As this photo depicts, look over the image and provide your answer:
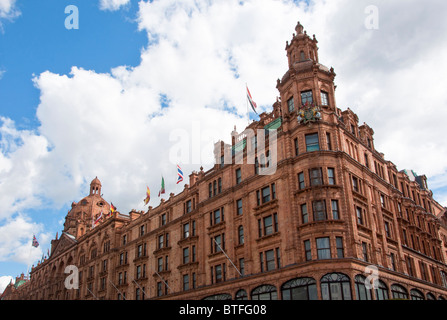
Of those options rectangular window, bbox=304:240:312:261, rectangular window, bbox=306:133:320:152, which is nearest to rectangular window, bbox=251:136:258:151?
rectangular window, bbox=306:133:320:152

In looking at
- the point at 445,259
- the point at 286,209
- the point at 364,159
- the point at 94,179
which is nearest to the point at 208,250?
the point at 286,209

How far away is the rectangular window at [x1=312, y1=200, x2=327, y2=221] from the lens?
39.4 meters

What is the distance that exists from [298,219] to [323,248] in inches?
154

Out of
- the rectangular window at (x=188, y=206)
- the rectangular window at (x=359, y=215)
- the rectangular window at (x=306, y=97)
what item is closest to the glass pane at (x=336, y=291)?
the rectangular window at (x=359, y=215)

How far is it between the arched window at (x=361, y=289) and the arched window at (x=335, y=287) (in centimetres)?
83

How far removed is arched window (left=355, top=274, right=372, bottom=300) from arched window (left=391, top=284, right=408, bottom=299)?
20.0ft

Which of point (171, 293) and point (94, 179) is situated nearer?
point (171, 293)

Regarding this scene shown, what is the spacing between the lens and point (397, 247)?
155ft

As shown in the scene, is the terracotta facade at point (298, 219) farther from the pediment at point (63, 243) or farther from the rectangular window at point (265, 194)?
the pediment at point (63, 243)

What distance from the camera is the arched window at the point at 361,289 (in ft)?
118

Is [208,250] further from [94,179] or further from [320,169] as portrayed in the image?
[94,179]

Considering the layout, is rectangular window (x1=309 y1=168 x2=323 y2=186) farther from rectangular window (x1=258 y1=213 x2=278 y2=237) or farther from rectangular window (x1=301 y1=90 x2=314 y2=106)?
rectangular window (x1=301 y1=90 x2=314 y2=106)
